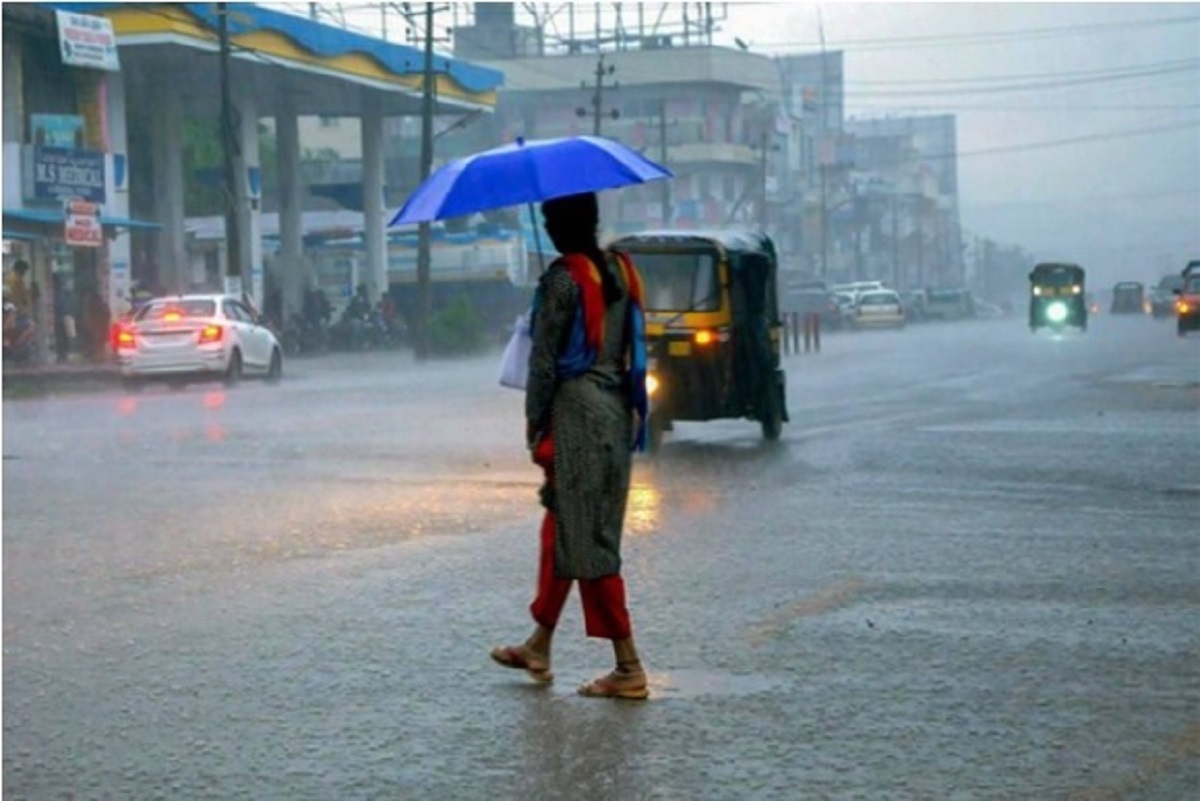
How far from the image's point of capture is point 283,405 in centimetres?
2803

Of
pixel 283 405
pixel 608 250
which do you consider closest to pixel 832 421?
pixel 283 405

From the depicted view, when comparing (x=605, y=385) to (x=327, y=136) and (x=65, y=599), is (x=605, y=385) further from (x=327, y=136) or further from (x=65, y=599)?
(x=327, y=136)

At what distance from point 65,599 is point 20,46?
3892 centimetres

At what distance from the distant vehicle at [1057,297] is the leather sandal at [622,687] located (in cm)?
6490

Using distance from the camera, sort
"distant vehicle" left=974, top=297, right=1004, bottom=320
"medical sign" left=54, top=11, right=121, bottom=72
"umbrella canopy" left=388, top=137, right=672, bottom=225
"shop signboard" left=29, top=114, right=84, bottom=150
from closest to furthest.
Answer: "umbrella canopy" left=388, top=137, right=672, bottom=225, "medical sign" left=54, top=11, right=121, bottom=72, "shop signboard" left=29, top=114, right=84, bottom=150, "distant vehicle" left=974, top=297, right=1004, bottom=320

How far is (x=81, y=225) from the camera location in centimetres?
3797

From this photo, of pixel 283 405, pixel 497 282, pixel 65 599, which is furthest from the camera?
pixel 497 282

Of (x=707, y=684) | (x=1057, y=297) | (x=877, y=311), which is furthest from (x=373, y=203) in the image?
(x=707, y=684)

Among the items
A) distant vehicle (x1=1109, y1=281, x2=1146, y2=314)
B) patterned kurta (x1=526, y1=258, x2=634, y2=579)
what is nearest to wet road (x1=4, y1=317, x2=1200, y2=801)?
patterned kurta (x1=526, y1=258, x2=634, y2=579)

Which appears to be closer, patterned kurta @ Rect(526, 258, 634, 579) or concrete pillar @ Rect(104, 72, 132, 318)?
patterned kurta @ Rect(526, 258, 634, 579)

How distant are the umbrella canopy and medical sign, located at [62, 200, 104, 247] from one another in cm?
3037

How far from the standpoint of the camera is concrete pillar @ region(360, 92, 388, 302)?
6512cm

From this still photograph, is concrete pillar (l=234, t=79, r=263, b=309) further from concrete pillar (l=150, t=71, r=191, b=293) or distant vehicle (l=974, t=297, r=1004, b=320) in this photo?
distant vehicle (l=974, t=297, r=1004, b=320)

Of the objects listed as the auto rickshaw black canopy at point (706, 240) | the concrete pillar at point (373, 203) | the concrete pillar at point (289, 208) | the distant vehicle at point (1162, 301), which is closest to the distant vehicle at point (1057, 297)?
the distant vehicle at point (1162, 301)
